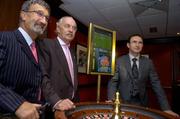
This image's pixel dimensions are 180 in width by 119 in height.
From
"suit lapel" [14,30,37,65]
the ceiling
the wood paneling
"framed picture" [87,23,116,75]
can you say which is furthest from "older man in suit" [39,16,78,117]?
the ceiling

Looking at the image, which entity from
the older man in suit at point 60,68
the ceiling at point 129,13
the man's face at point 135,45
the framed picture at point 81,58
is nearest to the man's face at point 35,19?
the older man in suit at point 60,68

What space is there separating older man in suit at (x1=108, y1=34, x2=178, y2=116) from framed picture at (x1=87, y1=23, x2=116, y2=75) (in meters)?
0.33

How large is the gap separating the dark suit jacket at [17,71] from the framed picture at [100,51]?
36.9 inches

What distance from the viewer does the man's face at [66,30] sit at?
7.87 feet

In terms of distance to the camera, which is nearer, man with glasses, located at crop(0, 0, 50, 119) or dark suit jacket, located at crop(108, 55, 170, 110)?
man with glasses, located at crop(0, 0, 50, 119)

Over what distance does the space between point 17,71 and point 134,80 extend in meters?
1.80

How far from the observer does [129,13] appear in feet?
15.0

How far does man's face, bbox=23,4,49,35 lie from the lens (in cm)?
155

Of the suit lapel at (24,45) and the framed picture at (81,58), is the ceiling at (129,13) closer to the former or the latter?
the framed picture at (81,58)

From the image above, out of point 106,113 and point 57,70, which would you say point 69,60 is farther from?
point 106,113

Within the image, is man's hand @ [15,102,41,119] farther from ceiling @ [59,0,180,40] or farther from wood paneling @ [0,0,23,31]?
ceiling @ [59,0,180,40]

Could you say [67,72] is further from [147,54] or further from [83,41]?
[147,54]

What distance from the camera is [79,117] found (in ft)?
4.62

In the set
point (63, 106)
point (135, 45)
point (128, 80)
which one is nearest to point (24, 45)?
point (63, 106)
